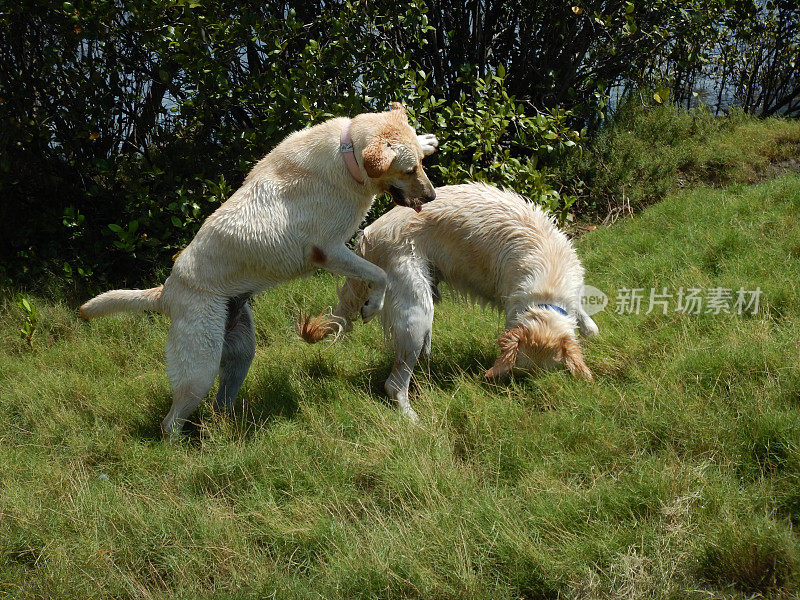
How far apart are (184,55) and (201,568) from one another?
4811 mm

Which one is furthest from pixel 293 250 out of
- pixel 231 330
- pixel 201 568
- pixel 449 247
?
pixel 201 568

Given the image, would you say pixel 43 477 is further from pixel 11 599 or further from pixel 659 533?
pixel 659 533

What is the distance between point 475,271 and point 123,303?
7.99 ft

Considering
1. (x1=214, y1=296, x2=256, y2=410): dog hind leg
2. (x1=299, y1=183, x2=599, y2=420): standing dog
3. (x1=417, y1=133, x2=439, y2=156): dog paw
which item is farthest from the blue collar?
(x1=214, y1=296, x2=256, y2=410): dog hind leg

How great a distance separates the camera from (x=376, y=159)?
4391 mm

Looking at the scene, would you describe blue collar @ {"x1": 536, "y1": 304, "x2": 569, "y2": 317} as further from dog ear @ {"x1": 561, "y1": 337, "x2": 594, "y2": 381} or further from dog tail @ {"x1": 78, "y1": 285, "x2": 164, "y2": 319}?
dog tail @ {"x1": 78, "y1": 285, "x2": 164, "y2": 319}

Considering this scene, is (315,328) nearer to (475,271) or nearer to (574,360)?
(475,271)

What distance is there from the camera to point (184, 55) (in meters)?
6.80

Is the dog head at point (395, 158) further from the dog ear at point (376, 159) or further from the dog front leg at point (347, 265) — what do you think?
the dog front leg at point (347, 265)

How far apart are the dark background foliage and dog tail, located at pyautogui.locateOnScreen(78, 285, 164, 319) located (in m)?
2.28

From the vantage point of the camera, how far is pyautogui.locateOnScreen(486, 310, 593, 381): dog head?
15.8 ft

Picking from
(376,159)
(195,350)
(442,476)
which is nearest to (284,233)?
(376,159)

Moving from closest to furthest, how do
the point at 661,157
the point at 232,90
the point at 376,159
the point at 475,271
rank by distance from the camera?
the point at 376,159 → the point at 475,271 → the point at 232,90 → the point at 661,157

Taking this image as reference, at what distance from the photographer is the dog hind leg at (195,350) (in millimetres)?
4723
